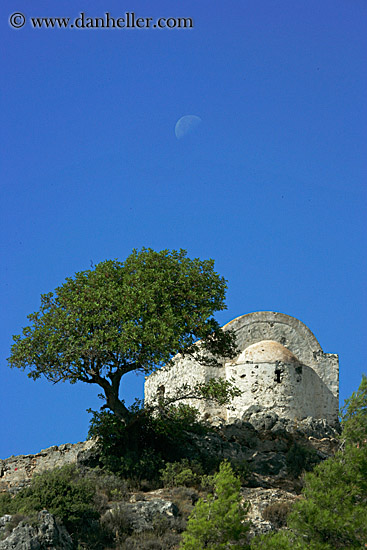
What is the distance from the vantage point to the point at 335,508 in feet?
62.5

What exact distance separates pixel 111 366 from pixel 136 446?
322cm

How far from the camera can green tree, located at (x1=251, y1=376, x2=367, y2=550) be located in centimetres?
1839

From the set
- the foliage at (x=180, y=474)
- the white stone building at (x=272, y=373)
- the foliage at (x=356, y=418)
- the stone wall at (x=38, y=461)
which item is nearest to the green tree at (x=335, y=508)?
the foliage at (x=356, y=418)

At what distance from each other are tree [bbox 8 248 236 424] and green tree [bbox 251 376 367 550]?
8161mm

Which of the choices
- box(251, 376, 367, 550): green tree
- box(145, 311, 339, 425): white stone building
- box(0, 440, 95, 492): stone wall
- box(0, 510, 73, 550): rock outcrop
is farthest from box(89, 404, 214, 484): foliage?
box(251, 376, 367, 550): green tree

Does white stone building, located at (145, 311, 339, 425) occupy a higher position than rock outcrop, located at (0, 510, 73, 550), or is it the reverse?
white stone building, located at (145, 311, 339, 425)

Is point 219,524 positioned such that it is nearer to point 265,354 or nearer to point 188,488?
point 188,488

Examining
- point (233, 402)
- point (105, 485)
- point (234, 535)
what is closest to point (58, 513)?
point (105, 485)

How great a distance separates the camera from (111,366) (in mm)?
27641

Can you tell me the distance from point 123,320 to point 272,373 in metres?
12.5

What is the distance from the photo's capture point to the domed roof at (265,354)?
37188mm

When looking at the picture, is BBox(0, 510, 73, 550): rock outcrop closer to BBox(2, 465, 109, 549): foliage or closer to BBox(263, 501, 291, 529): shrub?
BBox(2, 465, 109, 549): foliage

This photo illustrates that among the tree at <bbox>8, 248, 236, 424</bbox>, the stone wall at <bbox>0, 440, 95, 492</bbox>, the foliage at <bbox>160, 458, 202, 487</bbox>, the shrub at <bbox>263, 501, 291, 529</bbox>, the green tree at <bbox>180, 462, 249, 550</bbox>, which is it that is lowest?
the green tree at <bbox>180, 462, 249, 550</bbox>

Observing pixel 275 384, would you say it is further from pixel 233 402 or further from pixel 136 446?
pixel 136 446
